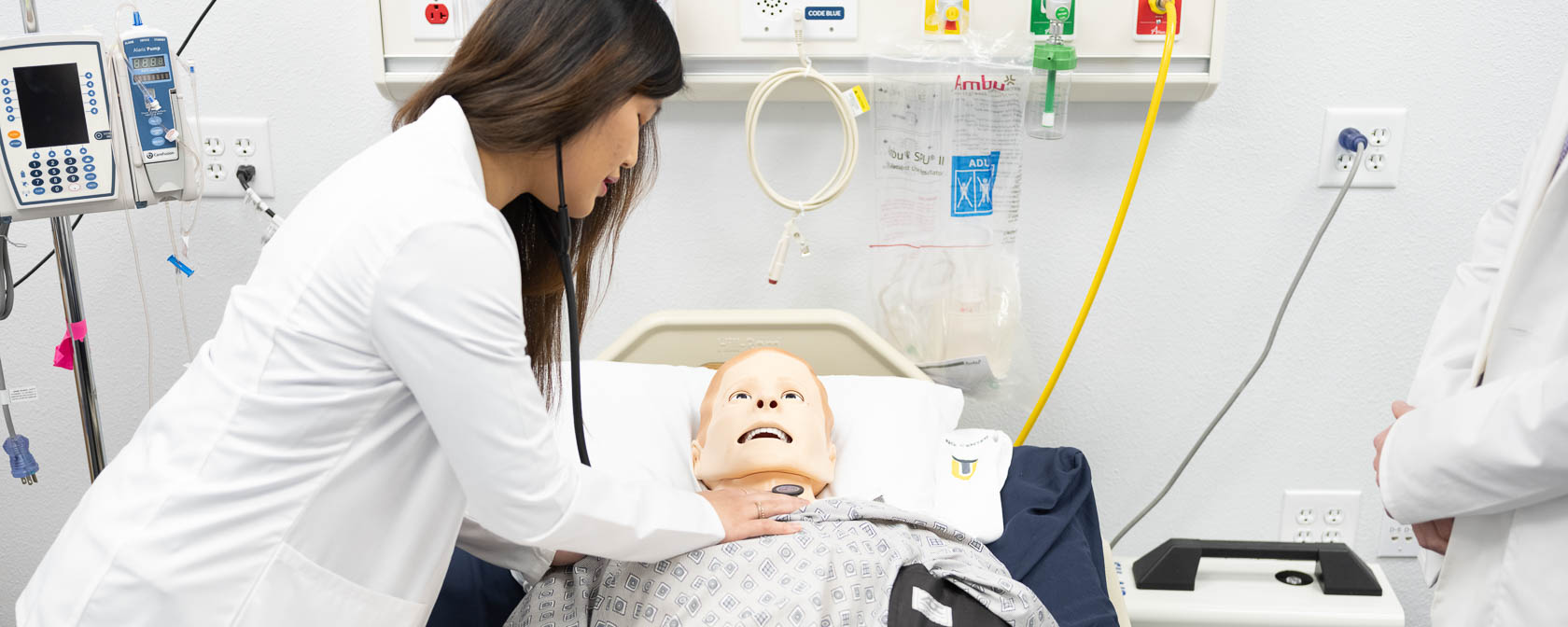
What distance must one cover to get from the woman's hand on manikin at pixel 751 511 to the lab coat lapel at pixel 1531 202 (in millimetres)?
763

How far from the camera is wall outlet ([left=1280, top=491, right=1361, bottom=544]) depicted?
2.14 meters


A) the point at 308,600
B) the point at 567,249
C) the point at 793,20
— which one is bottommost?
the point at 308,600

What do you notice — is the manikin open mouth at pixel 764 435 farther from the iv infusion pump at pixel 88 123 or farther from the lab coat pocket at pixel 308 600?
the iv infusion pump at pixel 88 123

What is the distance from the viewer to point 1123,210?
1930 mm

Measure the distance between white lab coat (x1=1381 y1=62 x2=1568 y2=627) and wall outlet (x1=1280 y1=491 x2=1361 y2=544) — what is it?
97 centimetres

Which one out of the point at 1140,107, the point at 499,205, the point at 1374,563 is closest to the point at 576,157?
the point at 499,205

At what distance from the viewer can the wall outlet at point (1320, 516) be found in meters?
2.14

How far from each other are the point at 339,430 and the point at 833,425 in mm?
925

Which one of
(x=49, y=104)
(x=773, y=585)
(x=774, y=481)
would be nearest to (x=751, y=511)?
(x=773, y=585)

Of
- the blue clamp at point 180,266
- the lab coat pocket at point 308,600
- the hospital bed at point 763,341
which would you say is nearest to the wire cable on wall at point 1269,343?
the hospital bed at point 763,341

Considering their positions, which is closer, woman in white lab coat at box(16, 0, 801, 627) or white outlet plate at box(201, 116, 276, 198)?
woman in white lab coat at box(16, 0, 801, 627)

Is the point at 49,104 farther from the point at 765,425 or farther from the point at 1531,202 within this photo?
the point at 1531,202

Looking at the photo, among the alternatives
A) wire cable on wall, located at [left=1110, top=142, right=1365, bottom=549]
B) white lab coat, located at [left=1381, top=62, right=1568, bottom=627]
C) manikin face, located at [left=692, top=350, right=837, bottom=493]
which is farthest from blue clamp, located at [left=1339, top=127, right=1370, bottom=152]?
manikin face, located at [left=692, top=350, right=837, bottom=493]

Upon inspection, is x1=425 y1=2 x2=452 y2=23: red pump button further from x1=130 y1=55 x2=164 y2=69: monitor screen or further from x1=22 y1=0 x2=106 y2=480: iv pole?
x1=22 y1=0 x2=106 y2=480: iv pole
